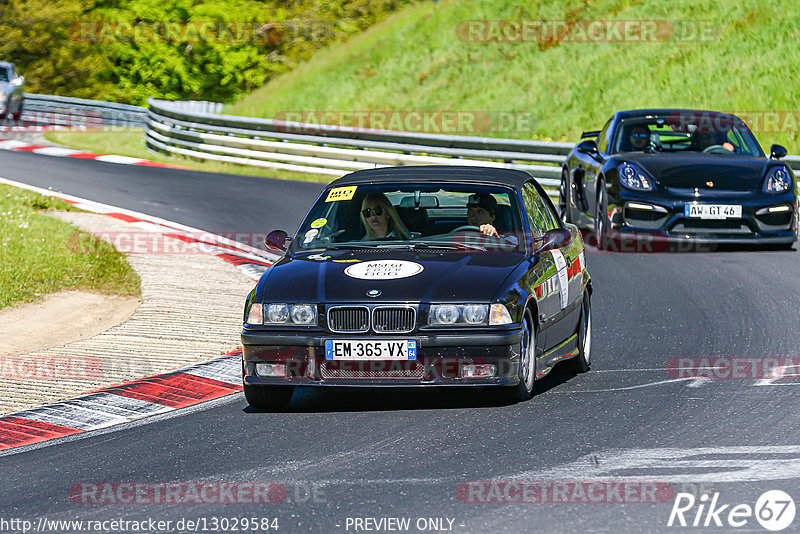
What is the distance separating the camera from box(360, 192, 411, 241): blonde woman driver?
26.5 ft

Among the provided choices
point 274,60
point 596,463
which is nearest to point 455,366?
point 596,463

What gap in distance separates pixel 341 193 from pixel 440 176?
25.4 inches

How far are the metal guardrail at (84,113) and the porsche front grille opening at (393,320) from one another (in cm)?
3251

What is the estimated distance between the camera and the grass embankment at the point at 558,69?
26859 mm

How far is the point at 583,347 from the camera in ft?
27.7

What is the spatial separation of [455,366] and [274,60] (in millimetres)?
51334

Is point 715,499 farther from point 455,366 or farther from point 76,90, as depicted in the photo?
point 76,90

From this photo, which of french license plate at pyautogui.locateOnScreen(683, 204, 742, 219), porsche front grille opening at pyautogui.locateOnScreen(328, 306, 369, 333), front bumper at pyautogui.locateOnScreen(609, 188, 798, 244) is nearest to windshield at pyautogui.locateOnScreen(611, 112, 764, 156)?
front bumper at pyautogui.locateOnScreen(609, 188, 798, 244)

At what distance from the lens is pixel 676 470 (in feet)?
18.7

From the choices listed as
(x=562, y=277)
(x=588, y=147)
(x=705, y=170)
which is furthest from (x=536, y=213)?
(x=588, y=147)

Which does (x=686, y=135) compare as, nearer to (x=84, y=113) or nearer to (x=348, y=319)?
(x=348, y=319)

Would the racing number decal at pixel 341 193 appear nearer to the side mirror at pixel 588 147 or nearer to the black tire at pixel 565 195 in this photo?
the side mirror at pixel 588 147

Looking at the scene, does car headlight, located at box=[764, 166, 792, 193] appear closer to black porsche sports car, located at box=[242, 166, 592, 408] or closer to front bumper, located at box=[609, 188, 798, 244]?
front bumper, located at box=[609, 188, 798, 244]

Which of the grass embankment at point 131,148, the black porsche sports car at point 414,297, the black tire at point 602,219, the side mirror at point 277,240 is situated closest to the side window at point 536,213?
the black porsche sports car at point 414,297
